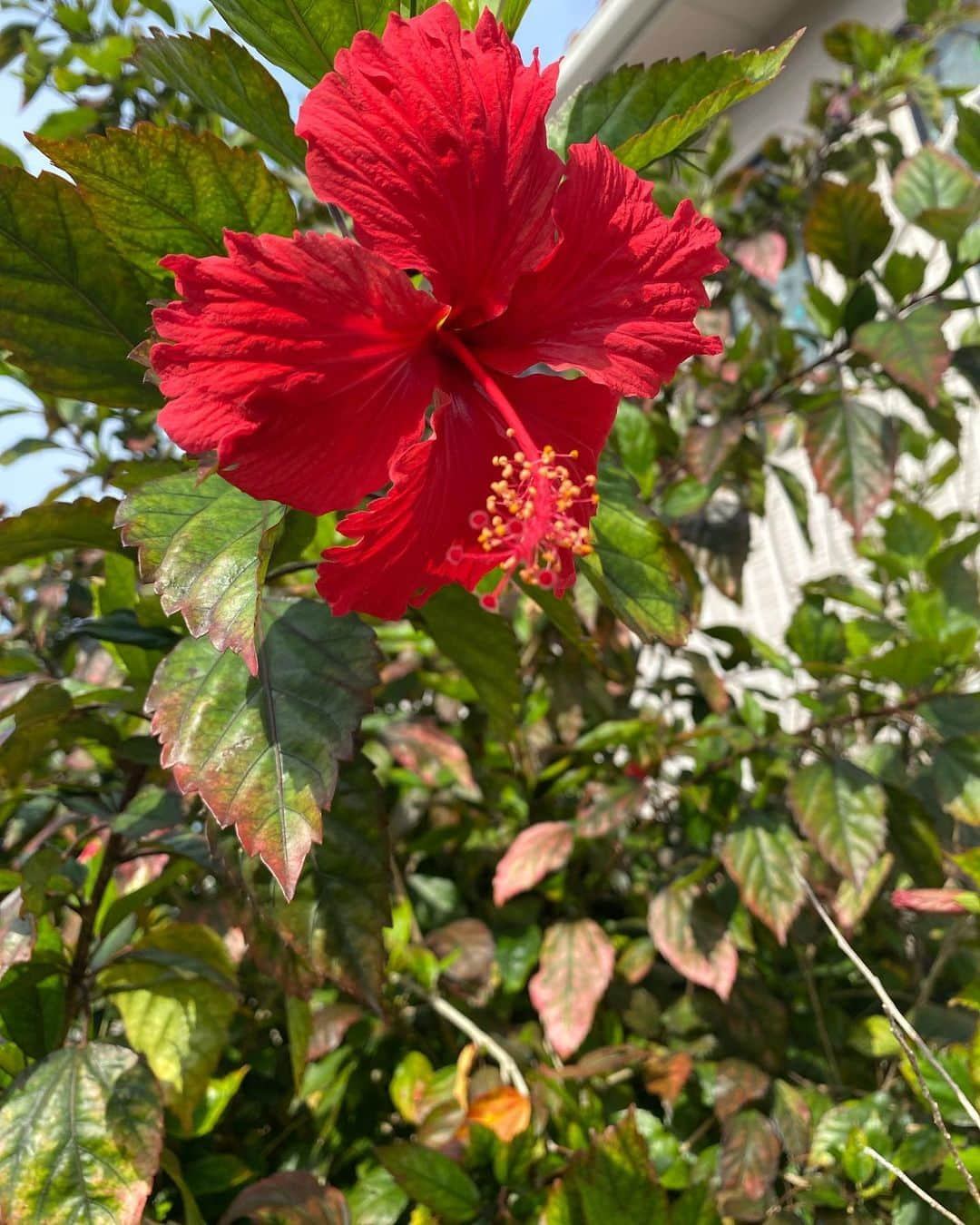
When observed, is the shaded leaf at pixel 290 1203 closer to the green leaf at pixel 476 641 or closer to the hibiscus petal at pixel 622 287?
the green leaf at pixel 476 641

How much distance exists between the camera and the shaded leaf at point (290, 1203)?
78 cm

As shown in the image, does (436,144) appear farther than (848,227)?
No

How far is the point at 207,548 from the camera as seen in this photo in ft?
1.98

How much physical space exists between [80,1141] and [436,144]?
2.55ft

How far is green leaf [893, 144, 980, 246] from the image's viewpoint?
1.33m

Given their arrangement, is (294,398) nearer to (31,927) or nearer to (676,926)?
(31,927)

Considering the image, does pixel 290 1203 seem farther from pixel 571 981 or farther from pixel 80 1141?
pixel 571 981

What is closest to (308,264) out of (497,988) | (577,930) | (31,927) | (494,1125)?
(31,927)

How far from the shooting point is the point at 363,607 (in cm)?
64

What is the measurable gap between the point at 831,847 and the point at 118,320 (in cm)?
93

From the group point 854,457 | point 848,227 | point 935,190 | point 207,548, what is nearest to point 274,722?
point 207,548

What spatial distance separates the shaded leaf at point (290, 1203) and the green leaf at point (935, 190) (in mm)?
1415

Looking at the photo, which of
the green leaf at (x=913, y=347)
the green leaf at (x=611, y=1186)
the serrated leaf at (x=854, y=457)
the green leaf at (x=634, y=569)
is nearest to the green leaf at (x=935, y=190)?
the green leaf at (x=913, y=347)

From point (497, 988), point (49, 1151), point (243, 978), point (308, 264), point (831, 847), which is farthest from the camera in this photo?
point (497, 988)
